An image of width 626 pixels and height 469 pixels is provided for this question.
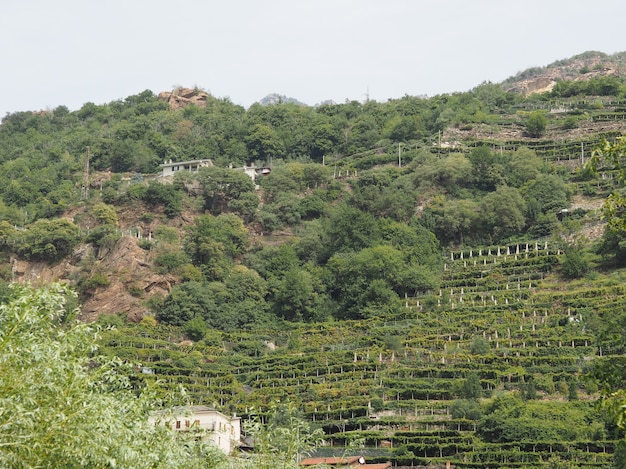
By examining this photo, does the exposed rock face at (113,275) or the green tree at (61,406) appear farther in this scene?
the exposed rock face at (113,275)

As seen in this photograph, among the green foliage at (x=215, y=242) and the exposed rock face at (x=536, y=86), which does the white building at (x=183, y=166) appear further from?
the exposed rock face at (x=536, y=86)

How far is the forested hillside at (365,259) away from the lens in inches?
2064

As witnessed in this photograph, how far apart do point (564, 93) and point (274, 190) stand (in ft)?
118

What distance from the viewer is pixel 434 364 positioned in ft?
187

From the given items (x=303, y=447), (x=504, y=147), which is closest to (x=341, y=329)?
(x=504, y=147)

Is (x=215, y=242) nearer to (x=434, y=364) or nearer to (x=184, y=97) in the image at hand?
(x=434, y=364)

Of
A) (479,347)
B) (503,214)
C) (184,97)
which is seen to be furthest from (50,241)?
(184,97)

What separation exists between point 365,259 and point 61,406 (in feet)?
171

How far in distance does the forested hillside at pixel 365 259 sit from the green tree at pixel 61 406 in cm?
2742

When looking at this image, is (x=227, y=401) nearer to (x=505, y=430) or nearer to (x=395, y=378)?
(x=395, y=378)

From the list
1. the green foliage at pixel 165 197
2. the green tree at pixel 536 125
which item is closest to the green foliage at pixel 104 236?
the green foliage at pixel 165 197

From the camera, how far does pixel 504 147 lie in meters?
90.2

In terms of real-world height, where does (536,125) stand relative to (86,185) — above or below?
above

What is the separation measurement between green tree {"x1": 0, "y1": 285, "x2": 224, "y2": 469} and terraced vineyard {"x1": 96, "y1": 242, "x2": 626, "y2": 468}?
26.0m
